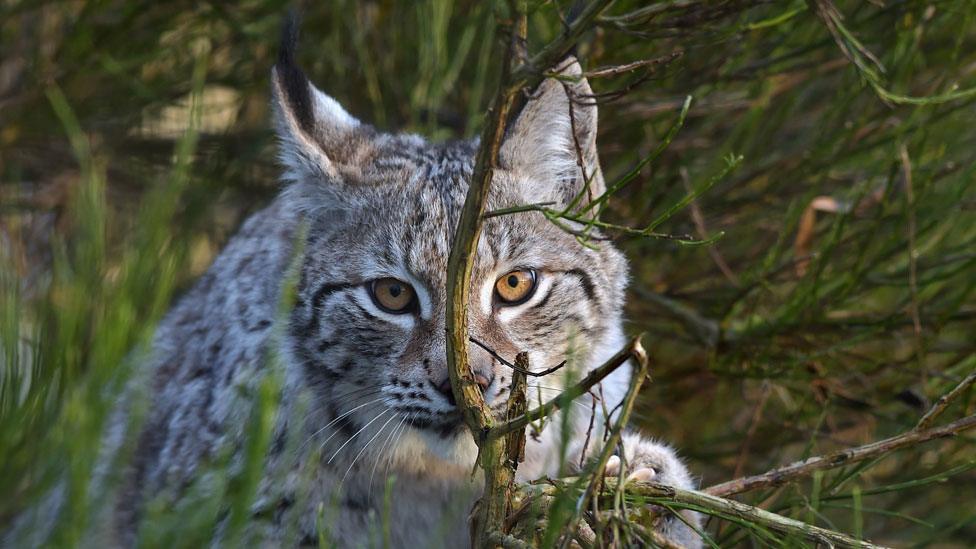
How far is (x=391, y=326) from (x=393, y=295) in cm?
14

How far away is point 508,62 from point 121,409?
3095 mm

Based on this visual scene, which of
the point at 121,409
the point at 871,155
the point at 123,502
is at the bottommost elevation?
the point at 123,502

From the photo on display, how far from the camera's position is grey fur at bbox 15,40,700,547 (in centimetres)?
375

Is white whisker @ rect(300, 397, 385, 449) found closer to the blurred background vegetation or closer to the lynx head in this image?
the lynx head

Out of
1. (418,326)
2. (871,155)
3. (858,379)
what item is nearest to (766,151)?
(871,155)

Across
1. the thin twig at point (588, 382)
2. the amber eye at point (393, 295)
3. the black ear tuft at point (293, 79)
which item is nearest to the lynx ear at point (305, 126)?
the black ear tuft at point (293, 79)

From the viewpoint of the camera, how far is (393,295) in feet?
12.8

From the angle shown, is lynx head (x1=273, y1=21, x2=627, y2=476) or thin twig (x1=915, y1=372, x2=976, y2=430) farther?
lynx head (x1=273, y1=21, x2=627, y2=476)

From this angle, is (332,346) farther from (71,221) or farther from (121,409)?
(71,221)

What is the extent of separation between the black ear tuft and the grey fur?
13 mm

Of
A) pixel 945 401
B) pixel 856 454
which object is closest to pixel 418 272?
pixel 856 454

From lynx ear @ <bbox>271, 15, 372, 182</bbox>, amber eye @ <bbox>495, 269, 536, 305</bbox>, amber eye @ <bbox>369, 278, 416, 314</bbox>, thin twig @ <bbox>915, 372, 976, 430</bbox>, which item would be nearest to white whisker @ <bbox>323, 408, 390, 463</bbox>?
amber eye @ <bbox>369, 278, 416, 314</bbox>

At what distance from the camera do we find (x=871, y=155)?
17.5ft

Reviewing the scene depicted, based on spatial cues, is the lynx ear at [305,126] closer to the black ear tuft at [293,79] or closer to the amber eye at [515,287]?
the black ear tuft at [293,79]
